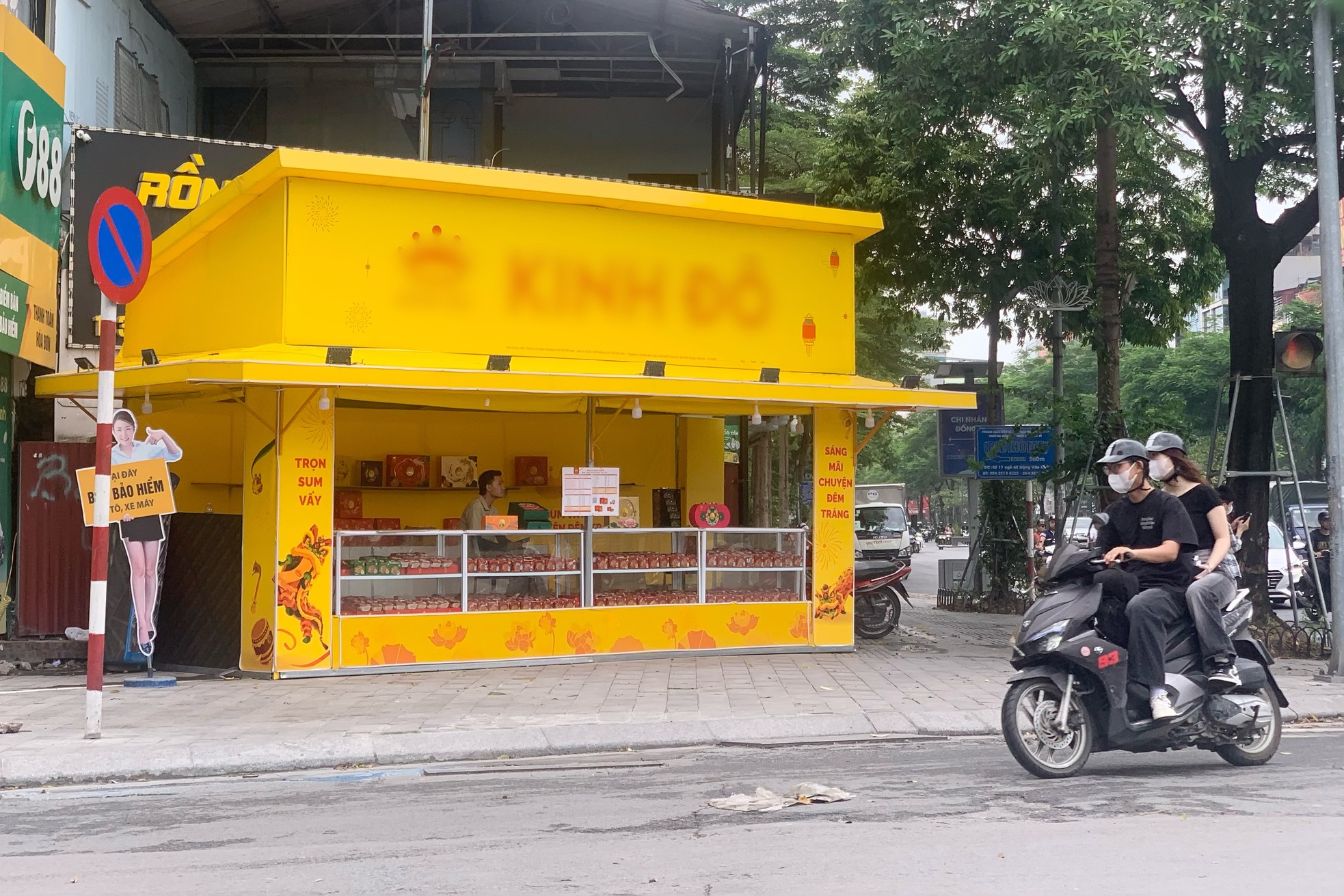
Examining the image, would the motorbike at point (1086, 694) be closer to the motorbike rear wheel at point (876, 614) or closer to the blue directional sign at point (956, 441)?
the motorbike rear wheel at point (876, 614)

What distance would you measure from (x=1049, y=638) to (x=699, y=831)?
7.67ft

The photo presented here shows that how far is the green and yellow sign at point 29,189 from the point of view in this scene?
1199cm

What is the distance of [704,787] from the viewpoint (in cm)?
725

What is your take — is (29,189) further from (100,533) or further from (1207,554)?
(1207,554)

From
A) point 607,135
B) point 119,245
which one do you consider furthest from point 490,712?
point 607,135

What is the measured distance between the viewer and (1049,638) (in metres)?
7.20

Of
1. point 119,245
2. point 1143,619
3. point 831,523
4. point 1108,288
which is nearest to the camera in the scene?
point 1143,619

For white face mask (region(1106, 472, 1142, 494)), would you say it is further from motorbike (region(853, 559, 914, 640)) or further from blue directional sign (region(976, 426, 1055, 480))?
blue directional sign (region(976, 426, 1055, 480))

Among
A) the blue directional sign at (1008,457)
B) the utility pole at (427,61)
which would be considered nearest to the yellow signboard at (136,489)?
the utility pole at (427,61)

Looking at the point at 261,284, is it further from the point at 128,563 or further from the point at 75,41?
the point at 75,41

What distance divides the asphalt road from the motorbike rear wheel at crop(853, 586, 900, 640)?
7682 mm

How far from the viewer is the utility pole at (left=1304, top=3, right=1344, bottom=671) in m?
11.9

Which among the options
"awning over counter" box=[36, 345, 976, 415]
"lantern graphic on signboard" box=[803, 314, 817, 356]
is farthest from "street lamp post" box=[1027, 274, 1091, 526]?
"awning over counter" box=[36, 345, 976, 415]

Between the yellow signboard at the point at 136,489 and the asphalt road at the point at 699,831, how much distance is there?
335 centimetres
